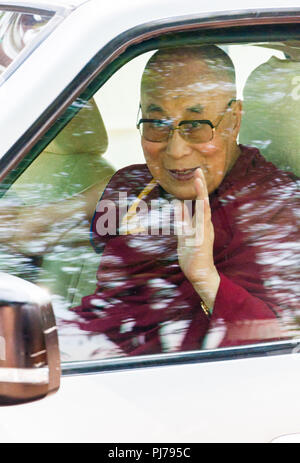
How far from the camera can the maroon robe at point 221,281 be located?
150 cm

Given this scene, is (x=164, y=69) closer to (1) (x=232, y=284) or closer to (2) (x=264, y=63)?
(2) (x=264, y=63)

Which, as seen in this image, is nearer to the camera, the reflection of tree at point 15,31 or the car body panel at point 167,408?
the car body panel at point 167,408

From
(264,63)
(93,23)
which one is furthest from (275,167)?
(93,23)

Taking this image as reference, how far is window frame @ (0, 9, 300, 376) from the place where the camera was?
135 cm

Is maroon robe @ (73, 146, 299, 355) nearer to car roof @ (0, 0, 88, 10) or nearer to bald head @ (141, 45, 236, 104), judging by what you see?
bald head @ (141, 45, 236, 104)

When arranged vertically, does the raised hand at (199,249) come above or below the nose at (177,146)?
below

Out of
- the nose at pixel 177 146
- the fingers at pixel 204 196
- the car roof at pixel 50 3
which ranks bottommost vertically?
the fingers at pixel 204 196

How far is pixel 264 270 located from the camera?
1588 millimetres

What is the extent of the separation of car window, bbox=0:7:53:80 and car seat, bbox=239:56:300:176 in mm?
550

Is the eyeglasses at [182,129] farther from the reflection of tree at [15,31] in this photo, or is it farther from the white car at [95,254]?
the reflection of tree at [15,31]

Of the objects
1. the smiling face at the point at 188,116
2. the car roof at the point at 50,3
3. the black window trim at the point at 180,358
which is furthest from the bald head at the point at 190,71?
the black window trim at the point at 180,358

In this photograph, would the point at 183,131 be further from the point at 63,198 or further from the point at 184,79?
the point at 63,198

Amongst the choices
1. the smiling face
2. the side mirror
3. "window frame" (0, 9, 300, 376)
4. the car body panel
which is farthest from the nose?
the side mirror

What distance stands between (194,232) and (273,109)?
405 millimetres
